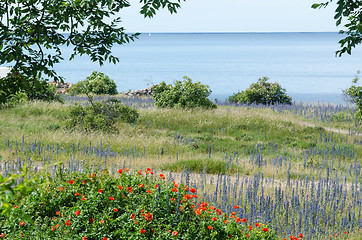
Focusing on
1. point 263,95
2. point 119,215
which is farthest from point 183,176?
point 263,95

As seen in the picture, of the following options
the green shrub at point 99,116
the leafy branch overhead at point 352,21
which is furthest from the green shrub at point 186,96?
the leafy branch overhead at point 352,21

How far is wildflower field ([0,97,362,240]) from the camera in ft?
16.7

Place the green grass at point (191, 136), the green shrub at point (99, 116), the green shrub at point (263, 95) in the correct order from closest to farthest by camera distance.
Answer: the green grass at point (191, 136) → the green shrub at point (99, 116) → the green shrub at point (263, 95)

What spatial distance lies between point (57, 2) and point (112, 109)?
9143 millimetres

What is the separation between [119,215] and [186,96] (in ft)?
43.9

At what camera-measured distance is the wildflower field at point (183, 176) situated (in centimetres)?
509

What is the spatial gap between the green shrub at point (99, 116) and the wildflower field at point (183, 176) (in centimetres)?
42

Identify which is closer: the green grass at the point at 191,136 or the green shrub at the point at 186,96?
the green grass at the point at 191,136

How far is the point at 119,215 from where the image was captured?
5.54 meters

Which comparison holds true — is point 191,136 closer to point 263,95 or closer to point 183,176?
point 183,176

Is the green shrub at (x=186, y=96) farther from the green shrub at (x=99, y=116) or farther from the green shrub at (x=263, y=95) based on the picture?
the green shrub at (x=263, y=95)

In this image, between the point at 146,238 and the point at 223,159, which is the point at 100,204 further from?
the point at 223,159

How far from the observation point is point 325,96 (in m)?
51.4

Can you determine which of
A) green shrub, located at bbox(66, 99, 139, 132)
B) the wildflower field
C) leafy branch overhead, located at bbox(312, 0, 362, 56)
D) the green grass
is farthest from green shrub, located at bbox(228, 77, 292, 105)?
leafy branch overhead, located at bbox(312, 0, 362, 56)
